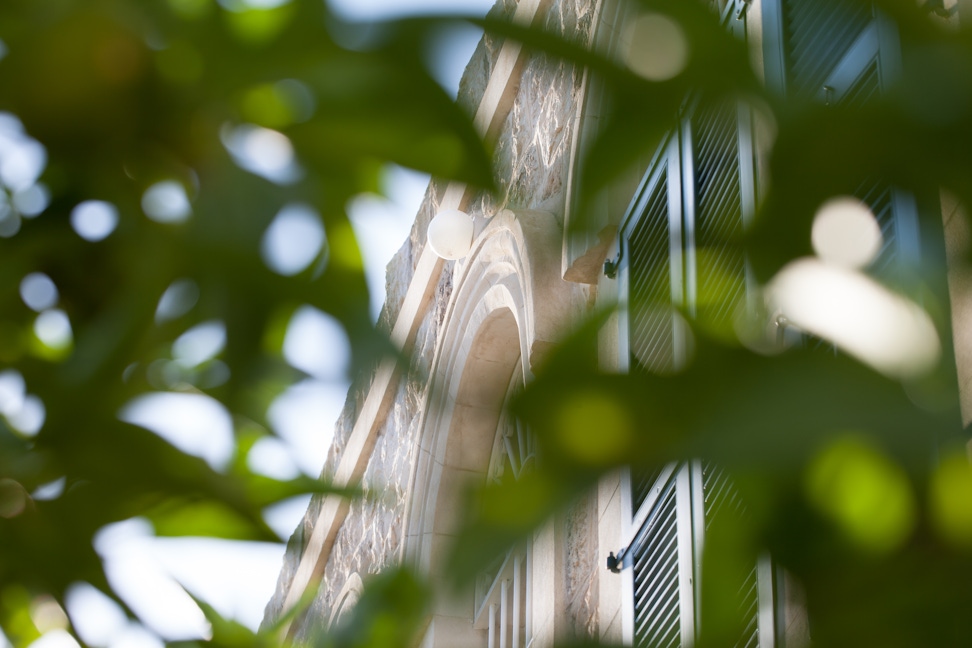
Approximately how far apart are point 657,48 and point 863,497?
0.12 m

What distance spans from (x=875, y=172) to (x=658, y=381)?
70mm

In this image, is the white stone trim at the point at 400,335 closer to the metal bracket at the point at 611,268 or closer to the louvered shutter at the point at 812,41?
the metal bracket at the point at 611,268

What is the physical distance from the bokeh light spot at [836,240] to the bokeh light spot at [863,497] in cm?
4

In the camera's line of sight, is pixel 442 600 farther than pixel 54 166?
No

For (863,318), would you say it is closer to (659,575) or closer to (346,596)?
(659,575)

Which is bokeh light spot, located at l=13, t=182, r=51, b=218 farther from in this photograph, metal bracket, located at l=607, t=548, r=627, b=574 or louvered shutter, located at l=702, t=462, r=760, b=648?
metal bracket, located at l=607, t=548, r=627, b=574

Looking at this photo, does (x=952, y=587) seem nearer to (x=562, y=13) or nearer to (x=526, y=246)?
(x=526, y=246)

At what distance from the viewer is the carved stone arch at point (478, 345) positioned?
470 cm

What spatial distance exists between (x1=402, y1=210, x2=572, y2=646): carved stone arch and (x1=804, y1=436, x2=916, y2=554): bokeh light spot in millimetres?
4260

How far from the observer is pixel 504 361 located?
5.79 meters

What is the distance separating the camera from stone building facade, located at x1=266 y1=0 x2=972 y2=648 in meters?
3.77

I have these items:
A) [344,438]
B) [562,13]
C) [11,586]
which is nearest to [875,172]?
[11,586]

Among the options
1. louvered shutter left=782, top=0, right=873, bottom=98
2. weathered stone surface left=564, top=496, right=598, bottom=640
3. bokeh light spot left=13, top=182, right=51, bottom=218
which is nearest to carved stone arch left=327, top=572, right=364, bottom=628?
weathered stone surface left=564, top=496, right=598, bottom=640

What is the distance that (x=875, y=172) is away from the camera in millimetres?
287
